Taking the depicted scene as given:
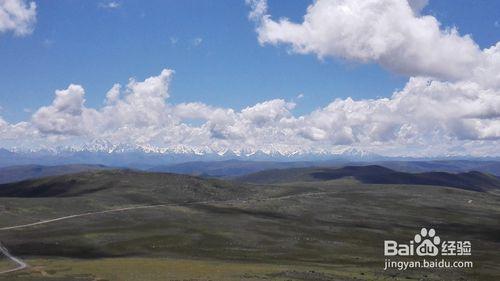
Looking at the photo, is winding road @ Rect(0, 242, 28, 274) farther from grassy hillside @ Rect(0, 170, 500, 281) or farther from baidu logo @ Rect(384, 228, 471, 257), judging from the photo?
baidu logo @ Rect(384, 228, 471, 257)

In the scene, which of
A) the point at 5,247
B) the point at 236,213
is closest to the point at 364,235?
the point at 236,213

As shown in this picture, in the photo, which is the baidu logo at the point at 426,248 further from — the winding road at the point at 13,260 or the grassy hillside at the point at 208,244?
the winding road at the point at 13,260

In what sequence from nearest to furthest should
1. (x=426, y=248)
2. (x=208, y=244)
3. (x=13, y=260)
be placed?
1. (x=13, y=260)
2. (x=208, y=244)
3. (x=426, y=248)

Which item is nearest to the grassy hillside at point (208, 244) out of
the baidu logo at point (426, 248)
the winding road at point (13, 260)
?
the winding road at point (13, 260)

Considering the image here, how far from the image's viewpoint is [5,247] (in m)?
109

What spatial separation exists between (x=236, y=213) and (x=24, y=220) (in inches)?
2866

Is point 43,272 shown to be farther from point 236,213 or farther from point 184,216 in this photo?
point 236,213

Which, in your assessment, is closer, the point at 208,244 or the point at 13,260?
the point at 13,260

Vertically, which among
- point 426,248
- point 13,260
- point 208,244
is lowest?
point 426,248

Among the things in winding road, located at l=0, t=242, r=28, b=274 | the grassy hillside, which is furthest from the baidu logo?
winding road, located at l=0, t=242, r=28, b=274

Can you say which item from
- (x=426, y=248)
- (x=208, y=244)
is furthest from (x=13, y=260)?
(x=426, y=248)

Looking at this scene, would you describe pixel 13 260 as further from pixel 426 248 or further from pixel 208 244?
pixel 426 248

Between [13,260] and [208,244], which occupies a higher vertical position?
[13,260]

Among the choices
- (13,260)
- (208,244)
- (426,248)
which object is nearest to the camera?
(13,260)
